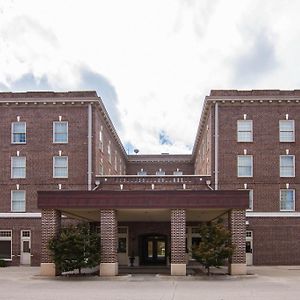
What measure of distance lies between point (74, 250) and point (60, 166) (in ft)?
49.1

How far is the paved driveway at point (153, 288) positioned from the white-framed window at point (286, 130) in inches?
566

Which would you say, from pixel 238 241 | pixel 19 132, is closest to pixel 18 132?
pixel 19 132

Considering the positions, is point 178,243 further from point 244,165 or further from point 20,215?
point 20,215

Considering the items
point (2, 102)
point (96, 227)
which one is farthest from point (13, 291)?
point (2, 102)

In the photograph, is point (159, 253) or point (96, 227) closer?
point (96, 227)

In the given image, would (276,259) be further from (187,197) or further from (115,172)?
(115,172)

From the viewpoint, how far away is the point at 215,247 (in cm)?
2875

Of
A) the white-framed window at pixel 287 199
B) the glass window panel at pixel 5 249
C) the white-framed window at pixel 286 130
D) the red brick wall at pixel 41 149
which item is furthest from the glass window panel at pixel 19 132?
the white-framed window at pixel 287 199

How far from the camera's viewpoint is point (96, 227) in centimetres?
4234

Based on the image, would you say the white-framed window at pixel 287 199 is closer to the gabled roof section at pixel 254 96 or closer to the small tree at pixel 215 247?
the gabled roof section at pixel 254 96

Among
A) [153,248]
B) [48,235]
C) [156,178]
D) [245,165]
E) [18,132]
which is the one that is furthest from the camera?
[153,248]

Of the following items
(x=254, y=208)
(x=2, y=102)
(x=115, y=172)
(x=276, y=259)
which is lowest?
(x=276, y=259)

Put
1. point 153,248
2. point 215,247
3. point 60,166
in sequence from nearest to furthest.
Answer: point 215,247
point 60,166
point 153,248

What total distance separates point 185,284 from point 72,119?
20.4m
